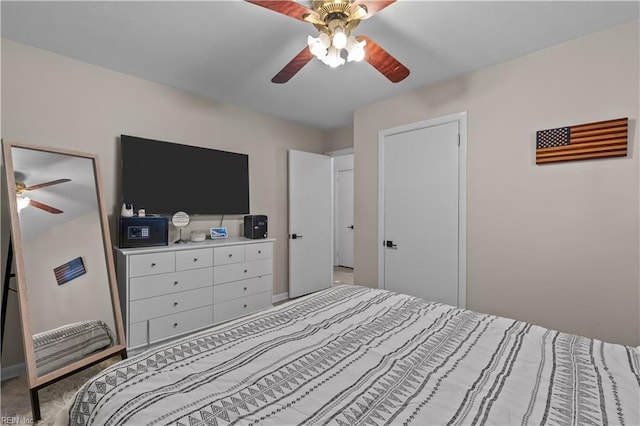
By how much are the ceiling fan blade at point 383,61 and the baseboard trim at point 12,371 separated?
130 inches

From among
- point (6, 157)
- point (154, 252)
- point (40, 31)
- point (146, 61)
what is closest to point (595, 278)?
point (154, 252)

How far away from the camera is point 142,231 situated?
2.49 m

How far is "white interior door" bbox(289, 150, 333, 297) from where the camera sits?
13.0ft

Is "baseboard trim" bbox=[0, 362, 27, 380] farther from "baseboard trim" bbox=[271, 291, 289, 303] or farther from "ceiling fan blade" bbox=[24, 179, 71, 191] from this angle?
"baseboard trim" bbox=[271, 291, 289, 303]

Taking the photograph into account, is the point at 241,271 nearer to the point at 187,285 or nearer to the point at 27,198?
the point at 187,285

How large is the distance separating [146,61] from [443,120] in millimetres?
2683

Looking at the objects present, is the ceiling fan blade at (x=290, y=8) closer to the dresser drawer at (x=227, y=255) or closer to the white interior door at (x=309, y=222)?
the dresser drawer at (x=227, y=255)

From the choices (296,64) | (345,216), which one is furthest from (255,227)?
(345,216)

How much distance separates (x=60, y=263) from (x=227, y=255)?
1244 mm

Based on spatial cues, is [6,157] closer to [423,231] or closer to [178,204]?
[178,204]

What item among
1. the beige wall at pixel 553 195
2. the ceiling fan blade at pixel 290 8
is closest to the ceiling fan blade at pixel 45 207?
the ceiling fan blade at pixel 290 8

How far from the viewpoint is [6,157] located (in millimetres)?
1874

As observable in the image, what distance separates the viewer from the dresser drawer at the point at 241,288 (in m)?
2.83

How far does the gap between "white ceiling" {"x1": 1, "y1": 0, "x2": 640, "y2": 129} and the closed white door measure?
130 inches
